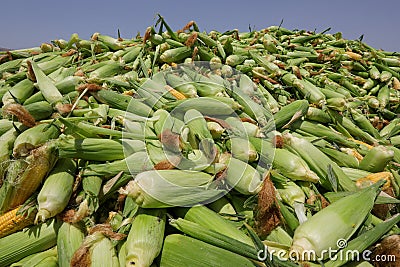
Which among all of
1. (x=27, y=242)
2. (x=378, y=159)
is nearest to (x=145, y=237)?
(x=27, y=242)

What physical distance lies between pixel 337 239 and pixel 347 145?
1.37m

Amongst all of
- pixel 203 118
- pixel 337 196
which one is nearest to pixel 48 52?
pixel 203 118

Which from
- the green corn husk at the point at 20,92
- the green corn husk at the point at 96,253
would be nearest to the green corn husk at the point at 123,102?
the green corn husk at the point at 20,92

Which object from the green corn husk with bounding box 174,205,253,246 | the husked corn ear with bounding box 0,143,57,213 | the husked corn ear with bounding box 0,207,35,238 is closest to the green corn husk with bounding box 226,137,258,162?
the green corn husk with bounding box 174,205,253,246

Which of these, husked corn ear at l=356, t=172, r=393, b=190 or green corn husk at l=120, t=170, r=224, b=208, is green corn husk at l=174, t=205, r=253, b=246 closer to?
green corn husk at l=120, t=170, r=224, b=208

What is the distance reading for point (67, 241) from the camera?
1.77 metres

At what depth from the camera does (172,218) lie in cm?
177

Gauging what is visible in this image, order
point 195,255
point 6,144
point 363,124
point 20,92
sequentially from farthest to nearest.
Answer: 1. point 363,124
2. point 20,92
3. point 6,144
4. point 195,255

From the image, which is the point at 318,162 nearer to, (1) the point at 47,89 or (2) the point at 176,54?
(2) the point at 176,54

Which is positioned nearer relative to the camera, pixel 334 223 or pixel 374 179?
pixel 334 223

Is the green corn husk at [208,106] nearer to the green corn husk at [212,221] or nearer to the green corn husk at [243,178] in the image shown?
the green corn husk at [243,178]

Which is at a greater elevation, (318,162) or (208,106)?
(208,106)

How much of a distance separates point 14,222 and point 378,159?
2.50m

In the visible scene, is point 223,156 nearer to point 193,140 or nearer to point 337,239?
point 193,140
